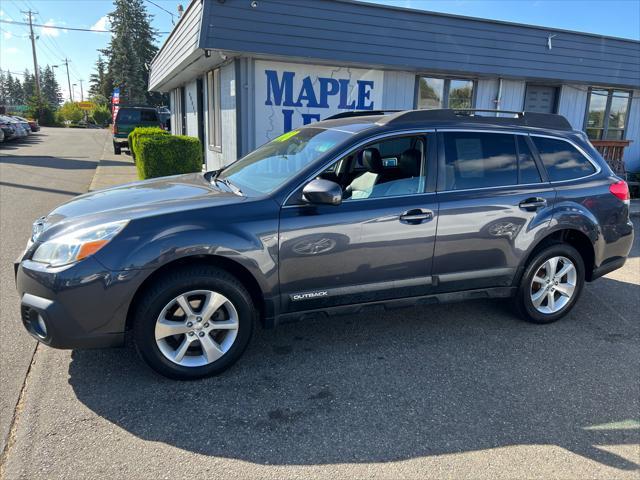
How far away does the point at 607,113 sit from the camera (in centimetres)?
1183

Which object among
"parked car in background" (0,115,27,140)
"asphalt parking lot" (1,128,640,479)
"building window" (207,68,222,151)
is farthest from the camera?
"parked car in background" (0,115,27,140)

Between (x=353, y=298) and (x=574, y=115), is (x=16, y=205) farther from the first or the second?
(x=574, y=115)

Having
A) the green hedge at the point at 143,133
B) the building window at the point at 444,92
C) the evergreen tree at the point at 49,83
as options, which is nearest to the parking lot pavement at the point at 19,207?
the green hedge at the point at 143,133

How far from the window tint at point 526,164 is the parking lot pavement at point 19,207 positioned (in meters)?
4.09

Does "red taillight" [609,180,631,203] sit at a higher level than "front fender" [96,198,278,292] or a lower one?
higher

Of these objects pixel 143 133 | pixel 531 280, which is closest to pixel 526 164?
pixel 531 280

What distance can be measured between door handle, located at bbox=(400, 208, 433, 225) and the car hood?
1.19 meters

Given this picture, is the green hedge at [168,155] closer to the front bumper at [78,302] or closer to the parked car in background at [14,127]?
the front bumper at [78,302]

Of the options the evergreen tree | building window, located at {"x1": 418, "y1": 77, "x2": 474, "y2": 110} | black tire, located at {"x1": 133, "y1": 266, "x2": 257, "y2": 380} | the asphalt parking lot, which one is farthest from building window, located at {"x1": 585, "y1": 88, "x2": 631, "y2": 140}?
the evergreen tree

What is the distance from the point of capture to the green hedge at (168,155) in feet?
31.0

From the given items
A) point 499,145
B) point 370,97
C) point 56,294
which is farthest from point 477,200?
point 370,97

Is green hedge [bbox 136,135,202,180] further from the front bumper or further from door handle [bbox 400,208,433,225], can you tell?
door handle [bbox 400,208,433,225]

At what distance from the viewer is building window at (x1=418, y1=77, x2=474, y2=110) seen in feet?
31.8

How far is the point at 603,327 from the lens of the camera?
445 cm
